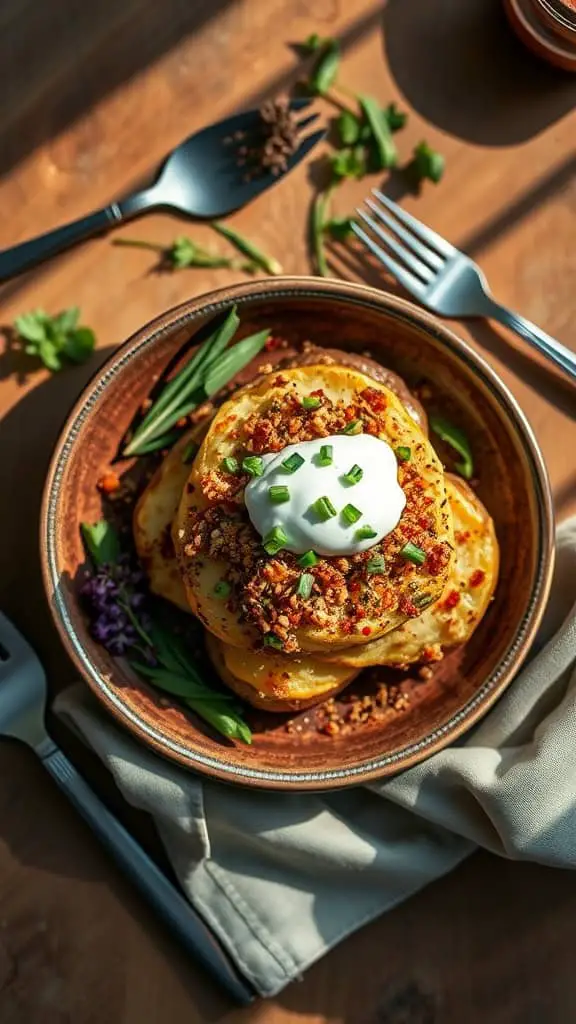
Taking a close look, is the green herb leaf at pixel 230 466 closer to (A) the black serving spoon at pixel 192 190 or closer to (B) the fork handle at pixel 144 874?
(A) the black serving spoon at pixel 192 190

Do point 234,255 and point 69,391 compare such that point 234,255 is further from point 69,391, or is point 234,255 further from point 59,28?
point 59,28

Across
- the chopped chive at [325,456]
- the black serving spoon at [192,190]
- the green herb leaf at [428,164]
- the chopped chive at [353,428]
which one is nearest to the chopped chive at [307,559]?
the chopped chive at [325,456]

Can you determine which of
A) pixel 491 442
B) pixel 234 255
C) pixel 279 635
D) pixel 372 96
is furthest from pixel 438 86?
pixel 279 635

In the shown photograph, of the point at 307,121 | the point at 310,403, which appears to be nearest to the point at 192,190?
the point at 307,121

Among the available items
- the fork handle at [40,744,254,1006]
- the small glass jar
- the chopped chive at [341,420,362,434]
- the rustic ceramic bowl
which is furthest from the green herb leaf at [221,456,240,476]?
the small glass jar

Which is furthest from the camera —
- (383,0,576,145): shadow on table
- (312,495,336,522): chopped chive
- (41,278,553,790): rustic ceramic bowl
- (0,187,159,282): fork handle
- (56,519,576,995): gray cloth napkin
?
(383,0,576,145): shadow on table

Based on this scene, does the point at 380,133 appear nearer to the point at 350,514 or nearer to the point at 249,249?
the point at 249,249

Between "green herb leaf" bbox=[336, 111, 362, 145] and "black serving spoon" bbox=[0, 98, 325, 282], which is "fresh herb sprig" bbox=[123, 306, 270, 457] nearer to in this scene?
"black serving spoon" bbox=[0, 98, 325, 282]
